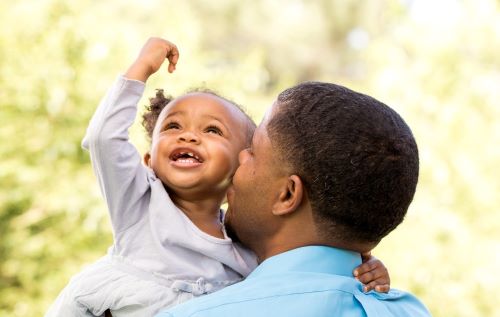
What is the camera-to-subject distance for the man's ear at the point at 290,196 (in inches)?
76.9

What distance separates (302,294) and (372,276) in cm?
32

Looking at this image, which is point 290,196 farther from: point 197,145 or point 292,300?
point 197,145

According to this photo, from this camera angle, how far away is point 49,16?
573 centimetres

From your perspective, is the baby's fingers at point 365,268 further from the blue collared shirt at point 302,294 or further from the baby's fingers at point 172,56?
the baby's fingers at point 172,56

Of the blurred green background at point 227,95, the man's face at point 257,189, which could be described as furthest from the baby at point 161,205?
the blurred green background at point 227,95

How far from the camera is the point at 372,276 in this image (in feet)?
6.89

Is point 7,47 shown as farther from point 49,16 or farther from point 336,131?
point 336,131

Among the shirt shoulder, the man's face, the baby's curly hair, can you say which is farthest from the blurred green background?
the shirt shoulder

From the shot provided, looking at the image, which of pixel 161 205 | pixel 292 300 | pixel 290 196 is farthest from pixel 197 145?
pixel 292 300

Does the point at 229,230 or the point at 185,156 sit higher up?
the point at 185,156

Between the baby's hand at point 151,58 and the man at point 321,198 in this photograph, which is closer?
the man at point 321,198

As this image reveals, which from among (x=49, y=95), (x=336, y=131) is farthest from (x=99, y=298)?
(x=49, y=95)

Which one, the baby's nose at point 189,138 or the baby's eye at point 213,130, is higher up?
the baby's eye at point 213,130

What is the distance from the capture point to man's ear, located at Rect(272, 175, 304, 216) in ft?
6.41
